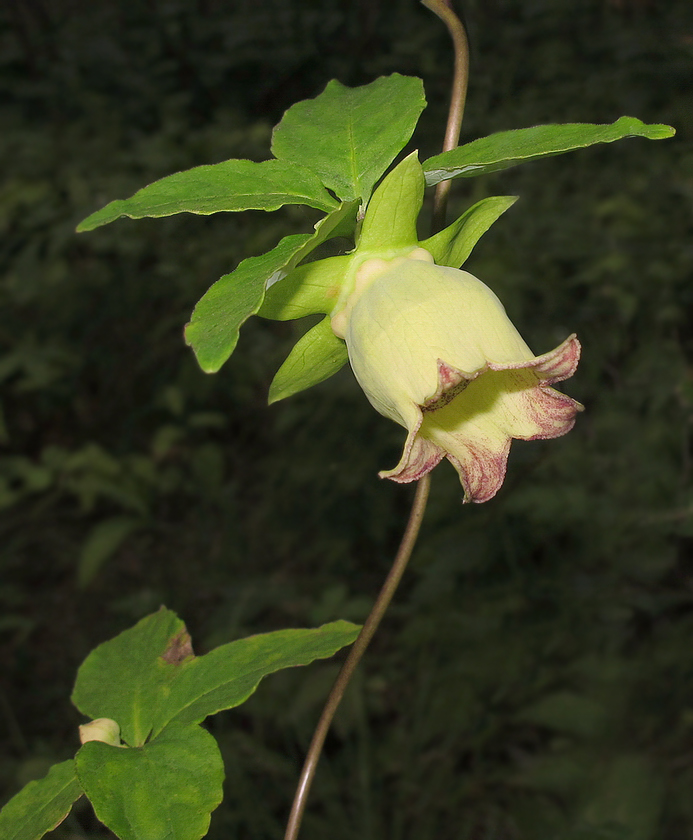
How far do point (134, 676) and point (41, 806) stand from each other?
0.38 ft

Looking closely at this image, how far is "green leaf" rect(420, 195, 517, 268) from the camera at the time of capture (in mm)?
496

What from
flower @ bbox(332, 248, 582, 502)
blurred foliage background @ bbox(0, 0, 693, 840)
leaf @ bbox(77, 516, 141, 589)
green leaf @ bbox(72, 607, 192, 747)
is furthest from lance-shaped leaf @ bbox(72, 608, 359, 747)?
leaf @ bbox(77, 516, 141, 589)

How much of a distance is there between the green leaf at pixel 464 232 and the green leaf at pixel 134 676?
354mm

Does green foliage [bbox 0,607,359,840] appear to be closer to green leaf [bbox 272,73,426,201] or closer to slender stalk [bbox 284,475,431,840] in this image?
slender stalk [bbox 284,475,431,840]

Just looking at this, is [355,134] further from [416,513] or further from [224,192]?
[416,513]

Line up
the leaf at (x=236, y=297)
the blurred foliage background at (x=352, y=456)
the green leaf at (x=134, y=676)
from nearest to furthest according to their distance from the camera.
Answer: the leaf at (x=236, y=297) → the green leaf at (x=134, y=676) → the blurred foliage background at (x=352, y=456)

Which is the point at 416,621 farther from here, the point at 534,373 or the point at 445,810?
the point at 534,373

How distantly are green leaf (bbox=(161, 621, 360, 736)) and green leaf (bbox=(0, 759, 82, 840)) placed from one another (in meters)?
0.07

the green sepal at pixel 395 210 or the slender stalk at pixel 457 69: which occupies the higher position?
the slender stalk at pixel 457 69

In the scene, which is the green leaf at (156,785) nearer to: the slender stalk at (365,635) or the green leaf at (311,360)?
the slender stalk at (365,635)

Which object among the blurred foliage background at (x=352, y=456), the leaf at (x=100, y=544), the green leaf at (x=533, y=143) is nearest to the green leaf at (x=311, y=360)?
the green leaf at (x=533, y=143)

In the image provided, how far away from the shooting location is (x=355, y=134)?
522 mm

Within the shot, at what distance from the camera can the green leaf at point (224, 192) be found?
1.52 feet

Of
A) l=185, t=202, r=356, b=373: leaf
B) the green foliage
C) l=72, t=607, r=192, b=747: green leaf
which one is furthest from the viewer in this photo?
l=72, t=607, r=192, b=747: green leaf
